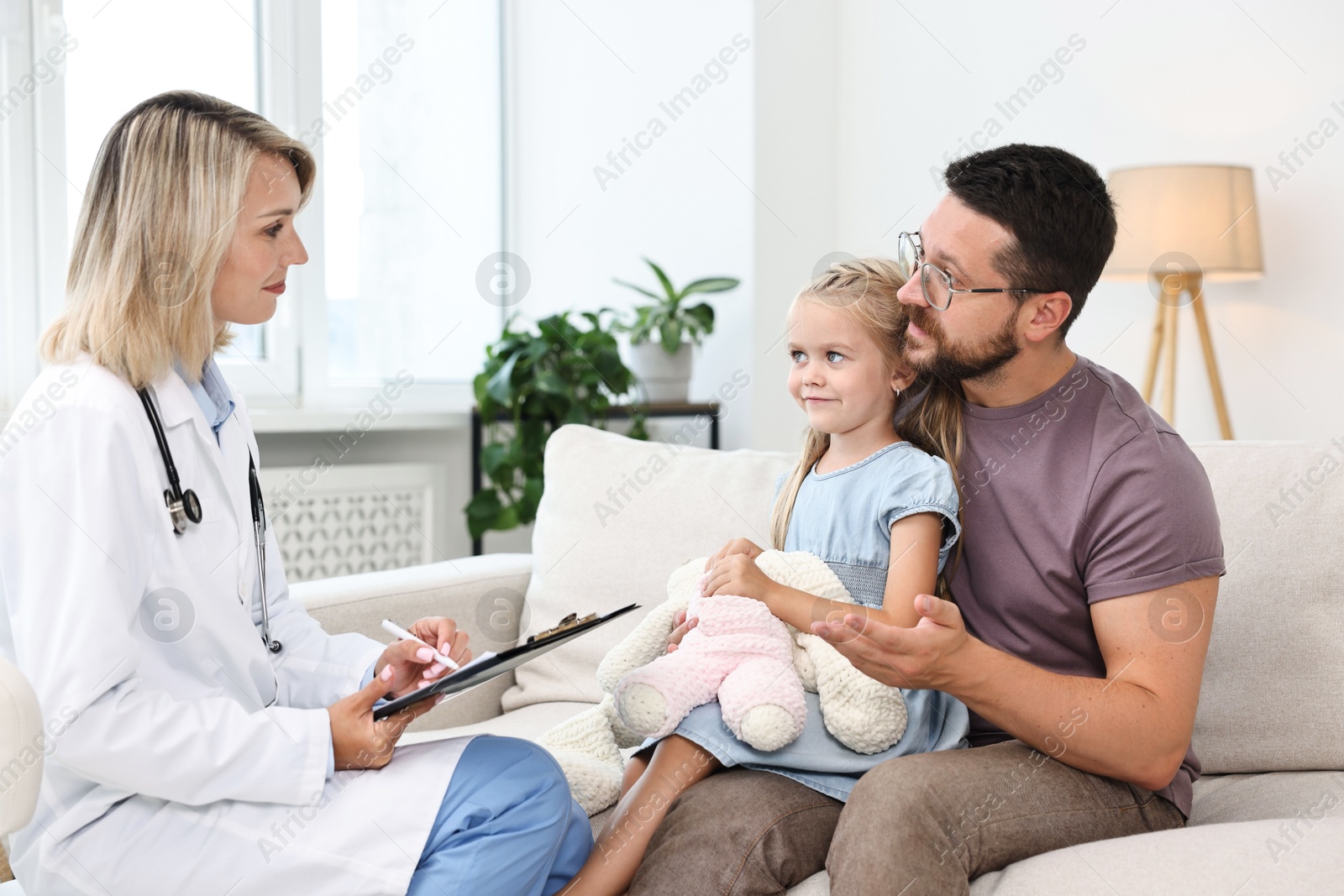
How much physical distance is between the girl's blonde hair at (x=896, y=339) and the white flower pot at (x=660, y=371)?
5.40 ft

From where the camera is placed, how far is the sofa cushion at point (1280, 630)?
148 centimetres

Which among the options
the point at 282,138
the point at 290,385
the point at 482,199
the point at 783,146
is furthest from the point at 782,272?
the point at 282,138

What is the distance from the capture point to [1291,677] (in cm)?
149

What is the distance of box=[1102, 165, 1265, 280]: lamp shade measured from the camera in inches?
101

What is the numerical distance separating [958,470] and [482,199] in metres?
2.75

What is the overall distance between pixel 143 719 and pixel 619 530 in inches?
38.6

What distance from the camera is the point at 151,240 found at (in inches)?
46.9

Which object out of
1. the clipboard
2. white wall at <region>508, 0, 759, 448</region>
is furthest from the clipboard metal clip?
white wall at <region>508, 0, 759, 448</region>

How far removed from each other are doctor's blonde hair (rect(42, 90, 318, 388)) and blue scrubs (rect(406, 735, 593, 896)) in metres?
0.57

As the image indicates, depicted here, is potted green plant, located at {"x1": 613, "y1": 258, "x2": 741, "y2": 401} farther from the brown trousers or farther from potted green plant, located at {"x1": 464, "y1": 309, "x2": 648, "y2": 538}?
the brown trousers

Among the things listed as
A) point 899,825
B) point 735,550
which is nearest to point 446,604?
point 735,550

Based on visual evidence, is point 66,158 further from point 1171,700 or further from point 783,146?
point 1171,700

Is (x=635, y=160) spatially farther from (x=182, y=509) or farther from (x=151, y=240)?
(x=182, y=509)

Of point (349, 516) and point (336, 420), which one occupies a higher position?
point (336, 420)
